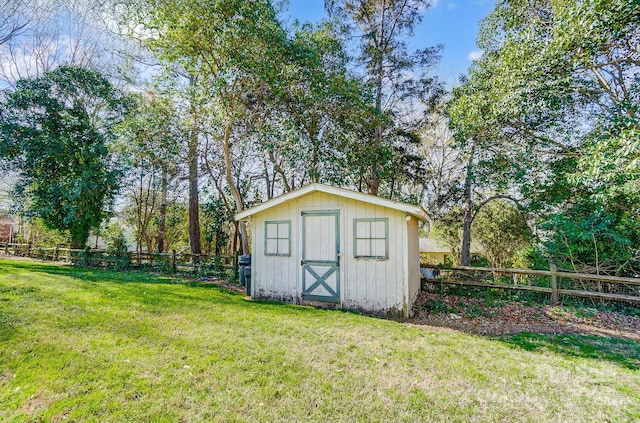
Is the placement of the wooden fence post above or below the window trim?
below

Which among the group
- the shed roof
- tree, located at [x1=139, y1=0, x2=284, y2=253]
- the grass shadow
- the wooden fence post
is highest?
tree, located at [x1=139, y1=0, x2=284, y2=253]

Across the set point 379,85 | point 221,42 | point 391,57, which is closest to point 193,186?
point 221,42

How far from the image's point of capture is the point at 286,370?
3.43 m

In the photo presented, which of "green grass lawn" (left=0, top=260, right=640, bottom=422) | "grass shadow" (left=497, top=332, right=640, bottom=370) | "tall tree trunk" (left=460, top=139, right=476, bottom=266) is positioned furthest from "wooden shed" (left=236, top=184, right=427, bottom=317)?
"tall tree trunk" (left=460, top=139, right=476, bottom=266)

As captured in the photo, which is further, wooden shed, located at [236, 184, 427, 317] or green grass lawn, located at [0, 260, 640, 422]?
wooden shed, located at [236, 184, 427, 317]

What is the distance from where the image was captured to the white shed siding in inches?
238

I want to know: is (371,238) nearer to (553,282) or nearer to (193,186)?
(553,282)

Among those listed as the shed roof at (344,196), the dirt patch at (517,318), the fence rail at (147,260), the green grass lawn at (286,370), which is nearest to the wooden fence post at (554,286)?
the dirt patch at (517,318)

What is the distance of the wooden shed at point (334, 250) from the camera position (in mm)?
6059

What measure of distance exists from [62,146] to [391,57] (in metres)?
14.5

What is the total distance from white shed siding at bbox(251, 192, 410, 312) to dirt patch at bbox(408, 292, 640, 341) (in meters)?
0.84

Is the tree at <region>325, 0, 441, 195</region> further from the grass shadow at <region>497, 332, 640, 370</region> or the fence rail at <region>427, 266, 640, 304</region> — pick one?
the grass shadow at <region>497, 332, 640, 370</region>

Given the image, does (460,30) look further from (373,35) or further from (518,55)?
(518,55)

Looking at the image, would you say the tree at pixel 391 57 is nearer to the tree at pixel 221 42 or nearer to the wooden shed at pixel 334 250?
the tree at pixel 221 42
